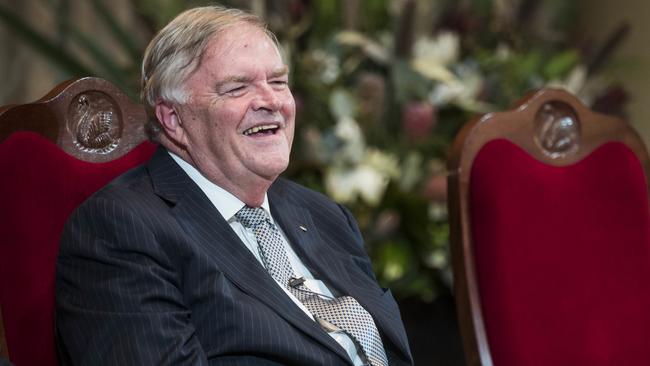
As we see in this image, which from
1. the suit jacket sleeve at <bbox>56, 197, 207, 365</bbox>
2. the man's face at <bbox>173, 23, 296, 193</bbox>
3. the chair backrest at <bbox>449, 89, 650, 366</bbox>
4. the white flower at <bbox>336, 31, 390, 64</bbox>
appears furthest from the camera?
the white flower at <bbox>336, 31, 390, 64</bbox>

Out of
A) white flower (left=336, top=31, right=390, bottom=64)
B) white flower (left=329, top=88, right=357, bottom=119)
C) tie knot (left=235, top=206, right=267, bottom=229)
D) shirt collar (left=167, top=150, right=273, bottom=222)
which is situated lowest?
tie knot (left=235, top=206, right=267, bottom=229)

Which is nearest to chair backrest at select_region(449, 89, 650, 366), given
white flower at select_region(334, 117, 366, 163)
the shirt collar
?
the shirt collar

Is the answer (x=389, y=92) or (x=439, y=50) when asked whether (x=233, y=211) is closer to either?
(x=389, y=92)

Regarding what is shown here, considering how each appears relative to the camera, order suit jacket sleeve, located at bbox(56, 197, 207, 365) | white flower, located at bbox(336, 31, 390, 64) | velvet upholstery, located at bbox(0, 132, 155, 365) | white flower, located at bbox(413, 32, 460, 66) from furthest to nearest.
Result: white flower, located at bbox(413, 32, 460, 66) < white flower, located at bbox(336, 31, 390, 64) < velvet upholstery, located at bbox(0, 132, 155, 365) < suit jacket sleeve, located at bbox(56, 197, 207, 365)

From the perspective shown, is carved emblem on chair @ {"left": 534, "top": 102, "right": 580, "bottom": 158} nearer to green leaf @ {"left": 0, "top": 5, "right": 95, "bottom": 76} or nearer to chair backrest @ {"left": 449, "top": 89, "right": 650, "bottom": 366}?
chair backrest @ {"left": 449, "top": 89, "right": 650, "bottom": 366}

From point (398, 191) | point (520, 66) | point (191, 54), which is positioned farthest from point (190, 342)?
point (520, 66)

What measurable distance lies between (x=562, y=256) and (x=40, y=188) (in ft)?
3.53

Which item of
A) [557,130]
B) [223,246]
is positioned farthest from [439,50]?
[223,246]

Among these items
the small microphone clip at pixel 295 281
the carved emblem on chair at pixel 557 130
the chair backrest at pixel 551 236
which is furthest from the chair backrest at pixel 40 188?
the carved emblem on chair at pixel 557 130

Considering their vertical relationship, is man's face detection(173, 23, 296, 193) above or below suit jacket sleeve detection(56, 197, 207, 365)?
above

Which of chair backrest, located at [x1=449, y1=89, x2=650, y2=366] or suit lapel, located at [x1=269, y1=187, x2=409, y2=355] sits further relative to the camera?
chair backrest, located at [x1=449, y1=89, x2=650, y2=366]

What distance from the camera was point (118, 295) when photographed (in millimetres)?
1674

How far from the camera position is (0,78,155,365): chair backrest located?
1793 millimetres

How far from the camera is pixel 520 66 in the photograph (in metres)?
3.38
